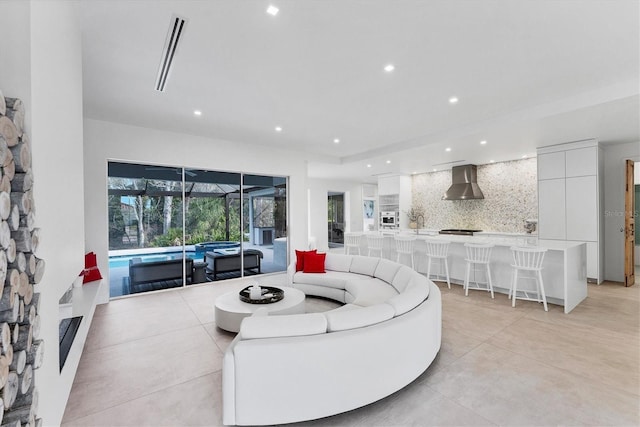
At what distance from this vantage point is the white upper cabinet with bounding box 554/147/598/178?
5535mm

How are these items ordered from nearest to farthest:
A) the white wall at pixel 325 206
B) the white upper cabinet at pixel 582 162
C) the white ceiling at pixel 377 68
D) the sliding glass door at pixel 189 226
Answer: the white ceiling at pixel 377 68, the sliding glass door at pixel 189 226, the white upper cabinet at pixel 582 162, the white wall at pixel 325 206

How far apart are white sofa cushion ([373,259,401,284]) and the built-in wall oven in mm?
4985

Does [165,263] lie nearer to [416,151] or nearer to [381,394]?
[381,394]

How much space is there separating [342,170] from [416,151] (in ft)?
9.90

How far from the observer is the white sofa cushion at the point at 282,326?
1.95 m

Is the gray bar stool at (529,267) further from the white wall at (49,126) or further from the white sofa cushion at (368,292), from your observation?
the white wall at (49,126)

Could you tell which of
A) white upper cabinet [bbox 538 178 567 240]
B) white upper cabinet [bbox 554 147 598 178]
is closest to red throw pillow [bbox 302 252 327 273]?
white upper cabinet [bbox 538 178 567 240]

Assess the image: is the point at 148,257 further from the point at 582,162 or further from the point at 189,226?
the point at 582,162

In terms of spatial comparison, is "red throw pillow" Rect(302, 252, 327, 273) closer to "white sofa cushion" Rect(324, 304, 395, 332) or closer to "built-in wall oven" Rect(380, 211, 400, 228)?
"white sofa cushion" Rect(324, 304, 395, 332)

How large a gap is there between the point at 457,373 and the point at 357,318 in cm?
119

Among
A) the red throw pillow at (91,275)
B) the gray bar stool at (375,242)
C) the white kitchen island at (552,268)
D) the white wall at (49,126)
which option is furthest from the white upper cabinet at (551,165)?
the red throw pillow at (91,275)

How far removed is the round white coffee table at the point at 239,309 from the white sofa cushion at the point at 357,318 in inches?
55.4

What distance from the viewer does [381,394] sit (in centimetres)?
209

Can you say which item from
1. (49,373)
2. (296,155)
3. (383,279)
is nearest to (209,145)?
(296,155)
